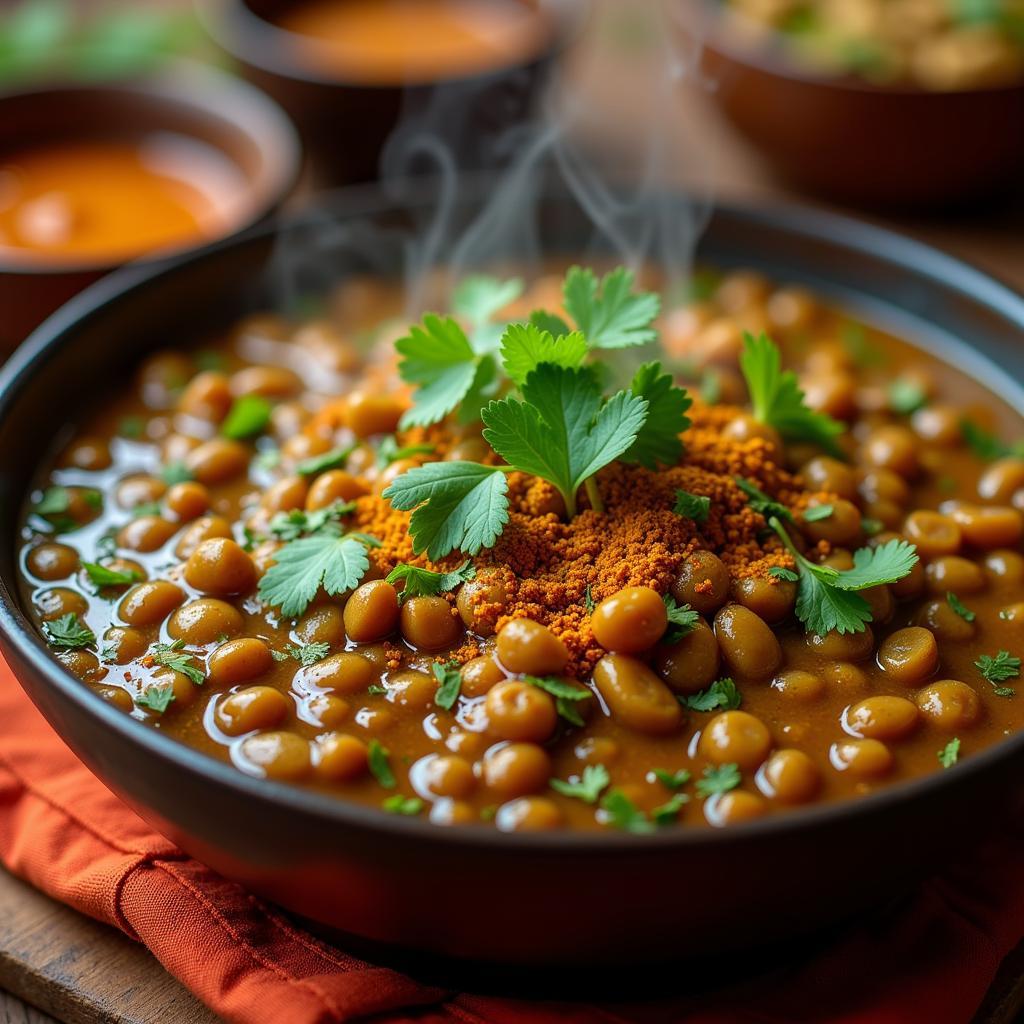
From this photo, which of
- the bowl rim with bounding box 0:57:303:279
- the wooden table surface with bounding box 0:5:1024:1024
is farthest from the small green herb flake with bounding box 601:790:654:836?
the bowl rim with bounding box 0:57:303:279

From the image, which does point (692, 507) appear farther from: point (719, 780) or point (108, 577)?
point (108, 577)

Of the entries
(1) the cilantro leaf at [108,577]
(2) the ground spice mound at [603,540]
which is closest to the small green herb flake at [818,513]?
(2) the ground spice mound at [603,540]

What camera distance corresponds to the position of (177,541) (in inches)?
109

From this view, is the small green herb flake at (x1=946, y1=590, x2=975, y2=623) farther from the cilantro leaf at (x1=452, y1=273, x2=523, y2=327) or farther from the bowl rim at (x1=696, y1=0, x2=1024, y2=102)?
the bowl rim at (x1=696, y1=0, x2=1024, y2=102)

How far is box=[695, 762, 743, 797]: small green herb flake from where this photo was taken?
2188 mm

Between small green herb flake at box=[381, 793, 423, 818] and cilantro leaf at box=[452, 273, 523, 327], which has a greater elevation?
cilantro leaf at box=[452, 273, 523, 327]

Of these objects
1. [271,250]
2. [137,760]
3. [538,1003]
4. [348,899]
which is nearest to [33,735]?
[137,760]

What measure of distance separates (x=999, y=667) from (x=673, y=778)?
738mm

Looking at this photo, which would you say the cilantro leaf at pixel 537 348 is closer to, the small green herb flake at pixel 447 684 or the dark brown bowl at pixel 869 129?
the small green herb flake at pixel 447 684

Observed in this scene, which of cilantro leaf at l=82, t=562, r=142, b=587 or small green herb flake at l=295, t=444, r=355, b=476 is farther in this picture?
small green herb flake at l=295, t=444, r=355, b=476

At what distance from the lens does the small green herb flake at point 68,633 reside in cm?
251

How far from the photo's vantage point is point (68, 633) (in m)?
2.53

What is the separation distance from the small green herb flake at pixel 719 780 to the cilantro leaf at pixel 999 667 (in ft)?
1.98

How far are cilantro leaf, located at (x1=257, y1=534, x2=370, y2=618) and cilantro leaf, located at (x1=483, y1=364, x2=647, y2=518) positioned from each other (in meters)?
0.35
